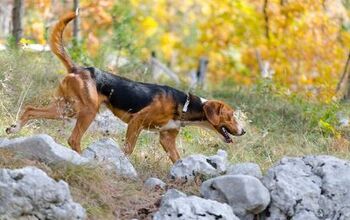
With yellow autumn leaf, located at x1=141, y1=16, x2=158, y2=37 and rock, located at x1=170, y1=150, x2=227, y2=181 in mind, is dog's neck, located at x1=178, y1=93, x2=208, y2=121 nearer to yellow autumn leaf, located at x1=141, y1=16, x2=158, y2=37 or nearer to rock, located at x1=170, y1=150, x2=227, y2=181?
rock, located at x1=170, y1=150, x2=227, y2=181

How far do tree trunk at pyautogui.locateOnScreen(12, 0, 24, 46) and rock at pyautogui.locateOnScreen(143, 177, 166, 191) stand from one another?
6552 mm

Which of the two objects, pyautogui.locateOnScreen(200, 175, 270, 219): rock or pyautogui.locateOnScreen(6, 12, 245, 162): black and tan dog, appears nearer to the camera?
pyautogui.locateOnScreen(200, 175, 270, 219): rock

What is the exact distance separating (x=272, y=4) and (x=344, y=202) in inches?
586

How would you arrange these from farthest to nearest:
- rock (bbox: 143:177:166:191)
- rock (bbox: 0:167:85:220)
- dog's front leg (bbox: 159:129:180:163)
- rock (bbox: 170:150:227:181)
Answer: dog's front leg (bbox: 159:129:180:163) → rock (bbox: 170:150:227:181) → rock (bbox: 143:177:166:191) → rock (bbox: 0:167:85:220)

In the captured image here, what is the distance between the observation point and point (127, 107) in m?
8.97

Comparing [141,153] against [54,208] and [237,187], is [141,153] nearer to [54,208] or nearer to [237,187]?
[237,187]

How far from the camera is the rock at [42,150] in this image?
686cm

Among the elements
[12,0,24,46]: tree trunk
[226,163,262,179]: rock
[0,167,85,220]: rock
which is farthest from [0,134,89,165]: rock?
[12,0,24,46]: tree trunk

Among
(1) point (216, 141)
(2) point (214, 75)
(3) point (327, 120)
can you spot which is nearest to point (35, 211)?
(1) point (216, 141)

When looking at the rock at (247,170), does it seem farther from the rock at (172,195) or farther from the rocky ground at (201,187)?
the rock at (172,195)

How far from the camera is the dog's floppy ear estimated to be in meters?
9.44

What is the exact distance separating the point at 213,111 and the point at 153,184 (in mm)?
2162

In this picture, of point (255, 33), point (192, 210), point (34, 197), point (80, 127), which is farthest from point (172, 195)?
point (255, 33)

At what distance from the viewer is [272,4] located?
2142 cm
